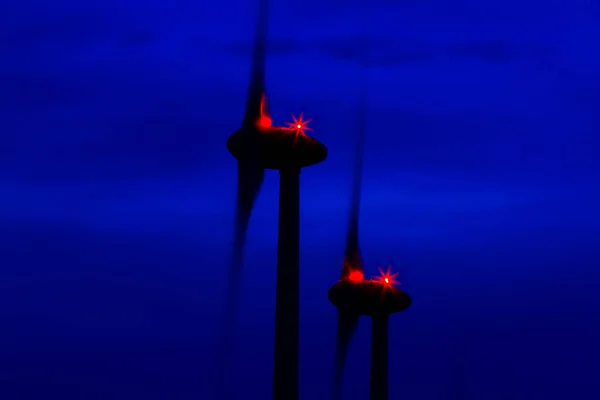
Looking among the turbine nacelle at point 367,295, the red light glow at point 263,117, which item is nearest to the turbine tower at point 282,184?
the red light glow at point 263,117

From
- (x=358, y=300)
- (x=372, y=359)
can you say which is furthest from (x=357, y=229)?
(x=372, y=359)

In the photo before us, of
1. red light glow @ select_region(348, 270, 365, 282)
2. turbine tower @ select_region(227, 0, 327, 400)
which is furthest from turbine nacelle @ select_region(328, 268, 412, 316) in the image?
turbine tower @ select_region(227, 0, 327, 400)

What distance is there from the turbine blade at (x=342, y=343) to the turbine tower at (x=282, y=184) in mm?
22026

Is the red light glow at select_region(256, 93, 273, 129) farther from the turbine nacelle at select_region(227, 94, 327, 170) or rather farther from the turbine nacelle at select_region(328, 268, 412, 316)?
the turbine nacelle at select_region(328, 268, 412, 316)

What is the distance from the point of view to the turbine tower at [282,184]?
240 feet

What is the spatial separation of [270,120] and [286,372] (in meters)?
22.3

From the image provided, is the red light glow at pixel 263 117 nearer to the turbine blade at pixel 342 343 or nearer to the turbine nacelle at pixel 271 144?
the turbine nacelle at pixel 271 144

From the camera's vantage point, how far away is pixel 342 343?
98188 millimetres

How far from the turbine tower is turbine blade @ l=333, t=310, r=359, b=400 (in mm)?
22026

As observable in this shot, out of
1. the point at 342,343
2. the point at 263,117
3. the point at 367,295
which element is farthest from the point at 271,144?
the point at 342,343

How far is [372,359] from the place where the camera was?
10056 cm

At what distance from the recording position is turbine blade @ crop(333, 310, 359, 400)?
96.9 meters

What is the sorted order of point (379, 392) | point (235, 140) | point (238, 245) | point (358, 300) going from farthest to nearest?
1. point (379, 392)
2. point (358, 300)
3. point (235, 140)
4. point (238, 245)

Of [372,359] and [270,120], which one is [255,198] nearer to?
[270,120]
